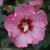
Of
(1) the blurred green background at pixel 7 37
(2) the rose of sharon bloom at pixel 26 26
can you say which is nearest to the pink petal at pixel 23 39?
(2) the rose of sharon bloom at pixel 26 26

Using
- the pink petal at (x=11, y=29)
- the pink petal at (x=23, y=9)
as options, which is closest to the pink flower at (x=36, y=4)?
the pink petal at (x=23, y=9)

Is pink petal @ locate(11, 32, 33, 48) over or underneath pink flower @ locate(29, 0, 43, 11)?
underneath

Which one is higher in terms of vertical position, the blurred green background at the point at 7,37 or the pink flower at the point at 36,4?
the pink flower at the point at 36,4

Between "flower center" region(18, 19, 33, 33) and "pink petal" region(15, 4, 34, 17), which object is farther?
"flower center" region(18, 19, 33, 33)

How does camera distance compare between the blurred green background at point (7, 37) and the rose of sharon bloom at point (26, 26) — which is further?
the blurred green background at point (7, 37)

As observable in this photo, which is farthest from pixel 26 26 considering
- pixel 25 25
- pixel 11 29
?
pixel 11 29

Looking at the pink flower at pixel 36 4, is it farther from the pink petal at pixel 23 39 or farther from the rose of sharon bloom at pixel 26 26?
the pink petal at pixel 23 39

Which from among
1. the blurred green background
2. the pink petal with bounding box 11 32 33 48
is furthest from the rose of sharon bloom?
the blurred green background

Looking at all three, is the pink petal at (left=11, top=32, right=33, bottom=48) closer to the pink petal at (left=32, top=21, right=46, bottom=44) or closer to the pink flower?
the pink petal at (left=32, top=21, right=46, bottom=44)

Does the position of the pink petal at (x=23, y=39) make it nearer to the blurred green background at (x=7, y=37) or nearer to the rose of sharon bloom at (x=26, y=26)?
the rose of sharon bloom at (x=26, y=26)
